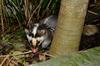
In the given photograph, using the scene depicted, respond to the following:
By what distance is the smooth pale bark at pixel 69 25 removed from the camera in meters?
1.43

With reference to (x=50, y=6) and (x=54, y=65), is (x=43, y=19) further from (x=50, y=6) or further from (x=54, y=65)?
(x=54, y=65)

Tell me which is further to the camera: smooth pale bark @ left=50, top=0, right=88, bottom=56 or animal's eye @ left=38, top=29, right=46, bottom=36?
animal's eye @ left=38, top=29, right=46, bottom=36

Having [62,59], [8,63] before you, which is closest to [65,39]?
[62,59]

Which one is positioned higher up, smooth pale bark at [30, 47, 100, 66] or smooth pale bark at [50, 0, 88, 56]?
smooth pale bark at [50, 0, 88, 56]

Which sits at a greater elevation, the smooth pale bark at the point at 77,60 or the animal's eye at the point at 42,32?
the animal's eye at the point at 42,32

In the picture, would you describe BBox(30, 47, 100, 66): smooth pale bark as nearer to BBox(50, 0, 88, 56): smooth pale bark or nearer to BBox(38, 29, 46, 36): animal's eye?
BBox(50, 0, 88, 56): smooth pale bark

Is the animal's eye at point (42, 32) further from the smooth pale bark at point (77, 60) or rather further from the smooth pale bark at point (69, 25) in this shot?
the smooth pale bark at point (77, 60)

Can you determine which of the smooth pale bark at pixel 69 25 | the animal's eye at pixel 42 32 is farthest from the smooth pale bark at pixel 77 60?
the animal's eye at pixel 42 32

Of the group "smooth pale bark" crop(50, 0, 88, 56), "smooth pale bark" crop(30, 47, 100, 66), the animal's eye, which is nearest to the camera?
"smooth pale bark" crop(30, 47, 100, 66)

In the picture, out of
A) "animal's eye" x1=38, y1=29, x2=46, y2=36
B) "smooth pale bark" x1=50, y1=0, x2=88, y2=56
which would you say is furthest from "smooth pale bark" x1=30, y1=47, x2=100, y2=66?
"animal's eye" x1=38, y1=29, x2=46, y2=36

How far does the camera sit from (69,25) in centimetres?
146

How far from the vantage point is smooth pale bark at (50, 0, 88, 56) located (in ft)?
4.69

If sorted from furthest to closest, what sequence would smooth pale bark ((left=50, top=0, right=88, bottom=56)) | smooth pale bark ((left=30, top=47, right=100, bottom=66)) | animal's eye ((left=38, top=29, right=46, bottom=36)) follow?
animal's eye ((left=38, top=29, right=46, bottom=36)), smooth pale bark ((left=50, top=0, right=88, bottom=56)), smooth pale bark ((left=30, top=47, right=100, bottom=66))

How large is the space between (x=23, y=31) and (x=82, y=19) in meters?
0.56
